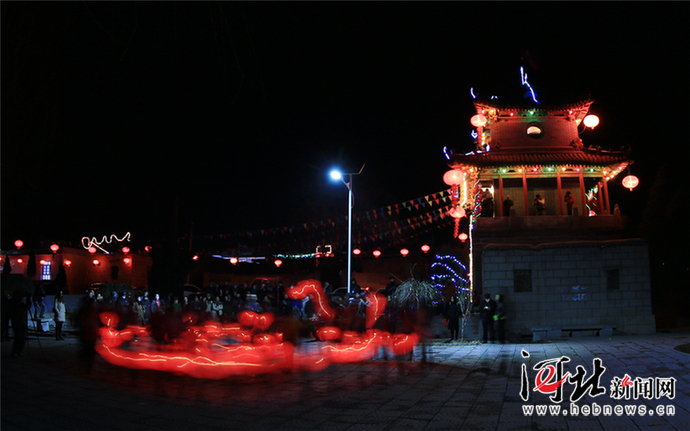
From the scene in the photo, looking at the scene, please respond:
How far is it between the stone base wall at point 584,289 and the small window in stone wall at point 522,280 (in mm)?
68

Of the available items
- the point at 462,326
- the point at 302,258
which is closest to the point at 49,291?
the point at 302,258

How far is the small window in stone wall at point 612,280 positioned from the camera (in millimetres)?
16000

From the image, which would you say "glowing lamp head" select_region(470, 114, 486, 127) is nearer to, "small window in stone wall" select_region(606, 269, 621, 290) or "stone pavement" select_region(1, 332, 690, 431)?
"small window in stone wall" select_region(606, 269, 621, 290)

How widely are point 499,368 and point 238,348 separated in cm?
521

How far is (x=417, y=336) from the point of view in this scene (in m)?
12.1

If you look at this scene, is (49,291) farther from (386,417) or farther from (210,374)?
(386,417)

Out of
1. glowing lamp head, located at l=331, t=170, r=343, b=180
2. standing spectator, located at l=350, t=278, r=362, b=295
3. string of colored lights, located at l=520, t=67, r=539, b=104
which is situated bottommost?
standing spectator, located at l=350, t=278, r=362, b=295

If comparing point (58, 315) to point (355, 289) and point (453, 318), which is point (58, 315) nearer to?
point (355, 289)

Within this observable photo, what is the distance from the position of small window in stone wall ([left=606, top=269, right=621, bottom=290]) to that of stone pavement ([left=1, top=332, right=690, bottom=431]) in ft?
16.1

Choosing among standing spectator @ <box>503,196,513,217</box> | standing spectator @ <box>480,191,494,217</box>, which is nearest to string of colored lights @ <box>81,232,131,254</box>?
standing spectator @ <box>480,191,494,217</box>

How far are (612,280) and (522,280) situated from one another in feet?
9.27

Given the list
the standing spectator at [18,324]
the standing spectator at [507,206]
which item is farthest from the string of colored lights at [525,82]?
the standing spectator at [18,324]

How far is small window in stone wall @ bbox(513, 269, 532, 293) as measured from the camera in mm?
16422

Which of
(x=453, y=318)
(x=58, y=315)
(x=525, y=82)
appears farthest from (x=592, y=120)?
(x=58, y=315)
